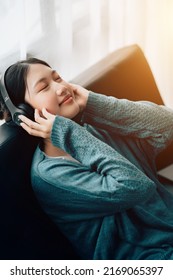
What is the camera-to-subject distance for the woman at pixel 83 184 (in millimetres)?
841

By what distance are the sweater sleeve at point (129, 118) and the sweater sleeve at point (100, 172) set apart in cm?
14

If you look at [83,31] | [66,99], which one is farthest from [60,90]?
[83,31]

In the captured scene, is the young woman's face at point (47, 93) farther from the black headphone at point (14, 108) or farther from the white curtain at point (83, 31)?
the white curtain at point (83, 31)

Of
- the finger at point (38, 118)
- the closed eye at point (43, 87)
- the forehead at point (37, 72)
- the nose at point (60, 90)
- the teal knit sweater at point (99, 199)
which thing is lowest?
the teal knit sweater at point (99, 199)

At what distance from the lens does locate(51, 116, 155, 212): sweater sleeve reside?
828 millimetres

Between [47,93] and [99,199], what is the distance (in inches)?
9.2

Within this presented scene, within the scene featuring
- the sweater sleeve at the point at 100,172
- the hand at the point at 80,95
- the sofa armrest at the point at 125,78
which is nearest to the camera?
the sweater sleeve at the point at 100,172

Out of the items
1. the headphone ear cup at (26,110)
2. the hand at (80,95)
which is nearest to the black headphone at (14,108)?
the headphone ear cup at (26,110)

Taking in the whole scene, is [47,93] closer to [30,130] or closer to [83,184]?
[30,130]

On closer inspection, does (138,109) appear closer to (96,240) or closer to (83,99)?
(83,99)

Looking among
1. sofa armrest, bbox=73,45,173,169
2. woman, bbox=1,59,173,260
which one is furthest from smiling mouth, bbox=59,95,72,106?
sofa armrest, bbox=73,45,173,169

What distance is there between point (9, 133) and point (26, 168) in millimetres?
80

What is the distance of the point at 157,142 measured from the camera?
1025 millimetres
